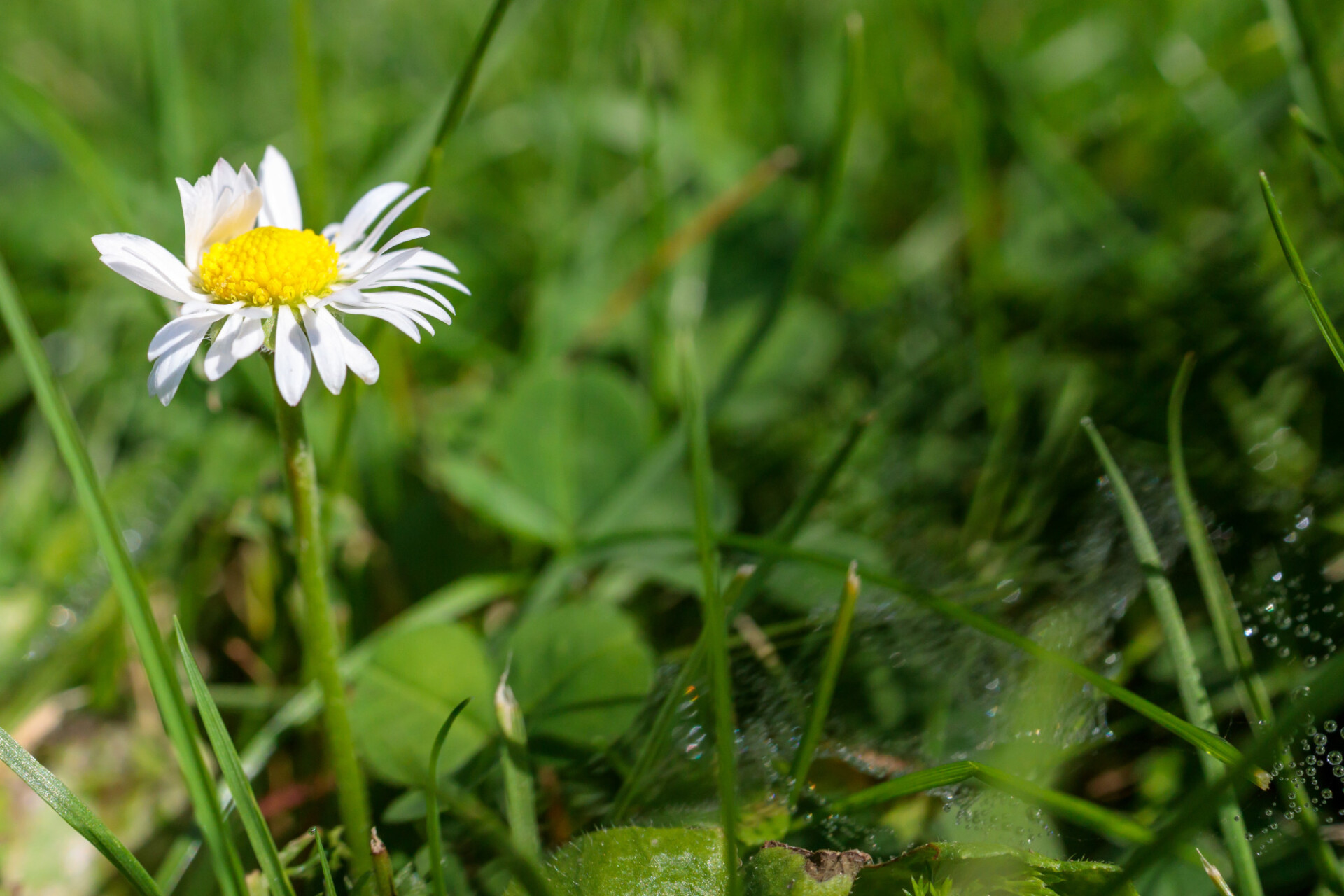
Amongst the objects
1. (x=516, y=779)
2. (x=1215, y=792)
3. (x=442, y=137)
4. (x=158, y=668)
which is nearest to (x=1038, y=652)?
(x=1215, y=792)

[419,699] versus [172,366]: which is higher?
[172,366]

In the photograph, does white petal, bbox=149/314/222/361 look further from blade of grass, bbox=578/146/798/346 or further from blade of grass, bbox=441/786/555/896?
blade of grass, bbox=578/146/798/346

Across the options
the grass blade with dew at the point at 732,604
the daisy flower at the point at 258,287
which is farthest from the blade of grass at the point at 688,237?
the daisy flower at the point at 258,287

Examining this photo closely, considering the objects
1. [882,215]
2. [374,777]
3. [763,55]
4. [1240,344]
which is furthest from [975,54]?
[374,777]

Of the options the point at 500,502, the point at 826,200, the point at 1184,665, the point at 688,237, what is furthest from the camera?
the point at 688,237

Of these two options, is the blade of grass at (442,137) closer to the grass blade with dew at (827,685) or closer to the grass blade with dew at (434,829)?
the grass blade with dew at (434,829)

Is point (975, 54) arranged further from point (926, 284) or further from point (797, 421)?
point (797, 421)

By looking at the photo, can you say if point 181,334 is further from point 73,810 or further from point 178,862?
point 178,862
